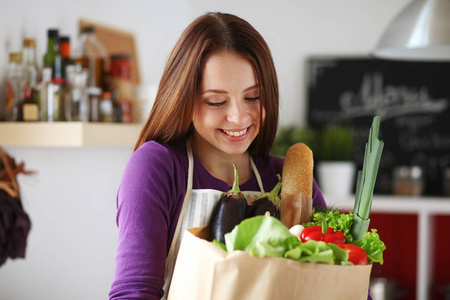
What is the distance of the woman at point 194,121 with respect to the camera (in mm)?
1045

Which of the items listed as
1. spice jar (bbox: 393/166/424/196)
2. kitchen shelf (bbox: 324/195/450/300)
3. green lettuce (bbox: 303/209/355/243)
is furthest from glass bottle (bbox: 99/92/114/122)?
spice jar (bbox: 393/166/424/196)

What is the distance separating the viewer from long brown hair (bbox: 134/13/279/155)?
43.1 inches

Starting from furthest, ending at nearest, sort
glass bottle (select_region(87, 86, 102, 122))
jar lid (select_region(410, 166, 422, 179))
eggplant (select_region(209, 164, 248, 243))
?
1. jar lid (select_region(410, 166, 422, 179))
2. glass bottle (select_region(87, 86, 102, 122))
3. eggplant (select_region(209, 164, 248, 243))

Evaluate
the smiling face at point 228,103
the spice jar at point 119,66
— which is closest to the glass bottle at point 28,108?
the spice jar at point 119,66

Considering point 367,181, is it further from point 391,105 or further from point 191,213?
point 391,105

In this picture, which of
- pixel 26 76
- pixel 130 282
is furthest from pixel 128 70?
pixel 130 282

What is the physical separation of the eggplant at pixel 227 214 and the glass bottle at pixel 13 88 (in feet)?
3.78

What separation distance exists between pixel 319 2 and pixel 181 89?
3032 mm

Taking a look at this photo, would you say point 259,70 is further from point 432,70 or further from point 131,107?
point 432,70

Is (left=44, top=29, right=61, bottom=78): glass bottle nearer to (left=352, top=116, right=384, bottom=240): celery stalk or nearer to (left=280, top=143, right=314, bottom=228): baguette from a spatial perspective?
(left=280, top=143, right=314, bottom=228): baguette

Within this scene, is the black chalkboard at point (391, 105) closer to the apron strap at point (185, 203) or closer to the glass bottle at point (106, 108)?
the glass bottle at point (106, 108)

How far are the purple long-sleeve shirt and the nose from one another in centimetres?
15

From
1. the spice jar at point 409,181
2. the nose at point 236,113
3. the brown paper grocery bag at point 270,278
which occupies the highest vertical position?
the nose at point 236,113

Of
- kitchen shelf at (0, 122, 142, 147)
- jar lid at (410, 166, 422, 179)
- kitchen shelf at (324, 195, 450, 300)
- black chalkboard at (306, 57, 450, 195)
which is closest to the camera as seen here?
kitchen shelf at (0, 122, 142, 147)
